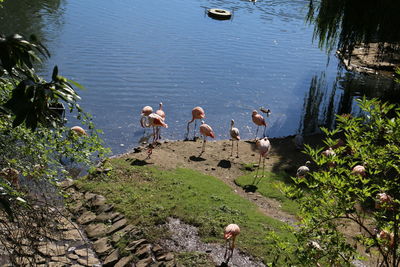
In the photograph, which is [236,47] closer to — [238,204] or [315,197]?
[238,204]

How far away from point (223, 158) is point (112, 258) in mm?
6104

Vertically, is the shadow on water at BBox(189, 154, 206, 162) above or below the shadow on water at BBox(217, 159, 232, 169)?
below

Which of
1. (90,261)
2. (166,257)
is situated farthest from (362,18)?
(90,261)

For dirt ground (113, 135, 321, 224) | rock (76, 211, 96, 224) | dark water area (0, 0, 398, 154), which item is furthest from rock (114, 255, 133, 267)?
Answer: dark water area (0, 0, 398, 154)

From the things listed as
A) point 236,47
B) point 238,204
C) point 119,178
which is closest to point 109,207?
point 119,178

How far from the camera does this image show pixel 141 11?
29672 mm

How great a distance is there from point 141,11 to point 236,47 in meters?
7.77

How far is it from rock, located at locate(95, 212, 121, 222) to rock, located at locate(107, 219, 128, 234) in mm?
230

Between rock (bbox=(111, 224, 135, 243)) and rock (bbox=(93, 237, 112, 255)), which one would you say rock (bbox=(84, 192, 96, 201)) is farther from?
rock (bbox=(93, 237, 112, 255))

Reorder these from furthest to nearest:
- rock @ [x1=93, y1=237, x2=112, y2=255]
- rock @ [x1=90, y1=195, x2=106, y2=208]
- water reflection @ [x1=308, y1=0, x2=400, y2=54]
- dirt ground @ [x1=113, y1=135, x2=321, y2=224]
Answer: water reflection @ [x1=308, y1=0, x2=400, y2=54]
dirt ground @ [x1=113, y1=135, x2=321, y2=224]
rock @ [x1=90, y1=195, x2=106, y2=208]
rock @ [x1=93, y1=237, x2=112, y2=255]

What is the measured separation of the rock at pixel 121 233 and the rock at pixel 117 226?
10 centimetres

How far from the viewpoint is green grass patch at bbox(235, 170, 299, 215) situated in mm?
11414

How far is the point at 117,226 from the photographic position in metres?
9.58

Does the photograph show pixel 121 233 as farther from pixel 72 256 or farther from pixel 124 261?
pixel 72 256
